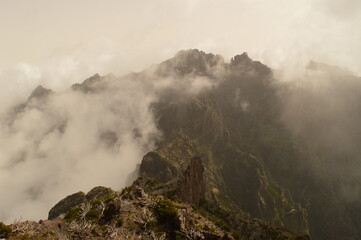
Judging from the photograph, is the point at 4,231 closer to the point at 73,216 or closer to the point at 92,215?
the point at 92,215

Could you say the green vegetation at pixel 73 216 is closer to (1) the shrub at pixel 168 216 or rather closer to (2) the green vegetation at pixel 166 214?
(1) the shrub at pixel 168 216

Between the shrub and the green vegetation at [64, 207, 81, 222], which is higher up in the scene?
the green vegetation at [64, 207, 81, 222]

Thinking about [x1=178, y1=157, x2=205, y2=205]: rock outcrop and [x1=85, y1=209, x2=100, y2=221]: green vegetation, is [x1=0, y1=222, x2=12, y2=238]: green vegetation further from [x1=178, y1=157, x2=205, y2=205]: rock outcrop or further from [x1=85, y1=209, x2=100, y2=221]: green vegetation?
[x1=178, y1=157, x2=205, y2=205]: rock outcrop

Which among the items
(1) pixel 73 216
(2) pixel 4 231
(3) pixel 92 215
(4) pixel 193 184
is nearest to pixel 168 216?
(3) pixel 92 215

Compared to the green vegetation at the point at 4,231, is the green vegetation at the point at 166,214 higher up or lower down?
higher up

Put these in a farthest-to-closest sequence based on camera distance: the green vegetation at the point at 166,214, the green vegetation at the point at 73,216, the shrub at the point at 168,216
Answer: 1. the green vegetation at the point at 73,216
2. the green vegetation at the point at 166,214
3. the shrub at the point at 168,216

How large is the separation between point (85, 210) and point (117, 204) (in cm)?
829

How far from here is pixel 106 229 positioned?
66.7 m

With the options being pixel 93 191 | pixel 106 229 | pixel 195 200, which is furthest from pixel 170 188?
pixel 106 229

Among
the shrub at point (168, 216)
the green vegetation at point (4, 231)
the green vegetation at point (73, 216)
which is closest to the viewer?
the green vegetation at point (4, 231)

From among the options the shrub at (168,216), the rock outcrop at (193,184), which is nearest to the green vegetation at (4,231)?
the shrub at (168,216)

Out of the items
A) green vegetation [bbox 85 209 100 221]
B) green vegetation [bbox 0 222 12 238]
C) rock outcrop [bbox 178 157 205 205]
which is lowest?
green vegetation [bbox 0 222 12 238]

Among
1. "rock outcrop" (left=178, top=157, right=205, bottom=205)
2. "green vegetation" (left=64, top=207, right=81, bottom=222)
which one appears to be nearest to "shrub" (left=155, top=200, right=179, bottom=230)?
"green vegetation" (left=64, top=207, right=81, bottom=222)

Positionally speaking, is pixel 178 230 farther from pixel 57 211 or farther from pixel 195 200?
pixel 57 211
